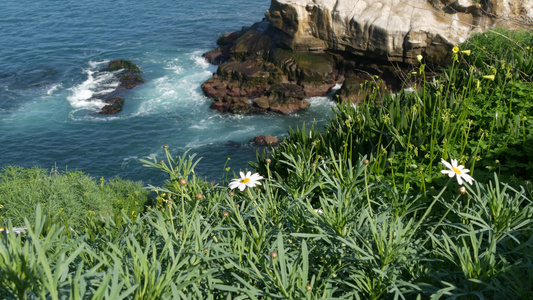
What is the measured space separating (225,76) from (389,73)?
8921mm

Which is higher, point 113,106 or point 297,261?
point 297,261

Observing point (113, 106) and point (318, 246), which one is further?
point (113, 106)

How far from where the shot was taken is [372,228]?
3.48 meters

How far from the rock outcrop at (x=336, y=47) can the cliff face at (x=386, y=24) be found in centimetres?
4

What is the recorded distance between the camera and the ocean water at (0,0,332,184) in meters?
23.0

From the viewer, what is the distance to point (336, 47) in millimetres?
26656

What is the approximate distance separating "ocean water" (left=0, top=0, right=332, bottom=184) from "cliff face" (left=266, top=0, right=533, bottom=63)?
343 cm

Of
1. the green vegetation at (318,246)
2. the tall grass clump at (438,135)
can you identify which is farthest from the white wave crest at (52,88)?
the green vegetation at (318,246)

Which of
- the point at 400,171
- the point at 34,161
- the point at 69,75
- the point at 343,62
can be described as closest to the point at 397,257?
the point at 400,171

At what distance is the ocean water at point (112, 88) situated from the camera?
23.0m

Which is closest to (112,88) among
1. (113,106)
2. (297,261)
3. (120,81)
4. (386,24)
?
(120,81)

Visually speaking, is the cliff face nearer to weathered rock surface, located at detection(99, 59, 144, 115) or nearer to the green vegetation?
weathered rock surface, located at detection(99, 59, 144, 115)

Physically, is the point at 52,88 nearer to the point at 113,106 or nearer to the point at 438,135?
the point at 113,106

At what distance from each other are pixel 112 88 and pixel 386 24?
1581 centimetres
